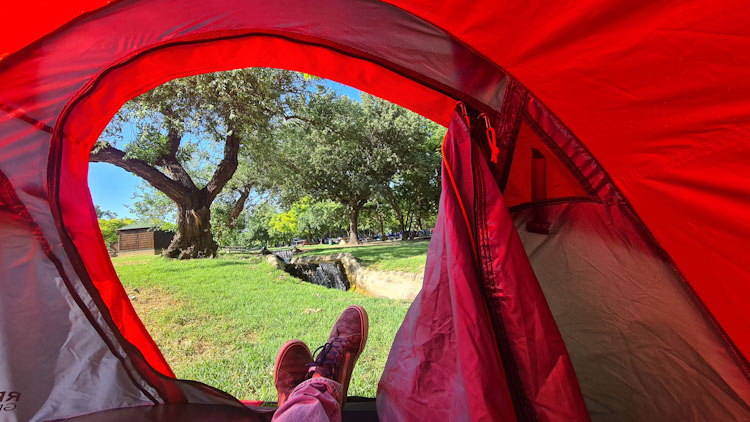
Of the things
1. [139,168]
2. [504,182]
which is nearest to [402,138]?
[139,168]

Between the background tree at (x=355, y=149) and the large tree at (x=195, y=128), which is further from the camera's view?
the background tree at (x=355, y=149)

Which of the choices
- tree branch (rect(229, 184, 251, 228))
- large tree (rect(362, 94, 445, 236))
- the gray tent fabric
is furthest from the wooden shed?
the gray tent fabric

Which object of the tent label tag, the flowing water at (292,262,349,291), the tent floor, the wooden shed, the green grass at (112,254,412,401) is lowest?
the flowing water at (292,262,349,291)

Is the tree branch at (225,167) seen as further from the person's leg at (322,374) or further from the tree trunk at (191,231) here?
the person's leg at (322,374)

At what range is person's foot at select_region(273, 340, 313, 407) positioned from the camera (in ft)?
4.03

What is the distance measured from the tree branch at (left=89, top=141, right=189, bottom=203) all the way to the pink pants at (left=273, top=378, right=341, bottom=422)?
691 centimetres

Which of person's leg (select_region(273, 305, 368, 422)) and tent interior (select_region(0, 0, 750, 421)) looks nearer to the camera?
tent interior (select_region(0, 0, 750, 421))

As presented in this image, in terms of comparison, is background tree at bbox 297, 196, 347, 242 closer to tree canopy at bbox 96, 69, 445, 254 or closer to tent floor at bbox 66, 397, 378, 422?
tree canopy at bbox 96, 69, 445, 254

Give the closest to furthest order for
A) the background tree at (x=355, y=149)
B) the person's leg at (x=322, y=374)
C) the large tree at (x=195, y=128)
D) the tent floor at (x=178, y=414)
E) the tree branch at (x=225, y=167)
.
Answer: the person's leg at (x=322, y=374)
the tent floor at (x=178, y=414)
the large tree at (x=195, y=128)
the tree branch at (x=225, y=167)
the background tree at (x=355, y=149)

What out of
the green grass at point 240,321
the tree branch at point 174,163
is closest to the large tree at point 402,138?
the tree branch at point 174,163

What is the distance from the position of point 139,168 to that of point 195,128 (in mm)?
1305

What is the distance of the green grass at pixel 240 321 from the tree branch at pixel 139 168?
2130 millimetres

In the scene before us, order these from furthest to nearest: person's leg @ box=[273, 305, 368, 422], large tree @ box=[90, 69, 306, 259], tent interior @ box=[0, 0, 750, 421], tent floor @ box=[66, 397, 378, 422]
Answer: large tree @ box=[90, 69, 306, 259] → tent floor @ box=[66, 397, 378, 422] → person's leg @ box=[273, 305, 368, 422] → tent interior @ box=[0, 0, 750, 421]

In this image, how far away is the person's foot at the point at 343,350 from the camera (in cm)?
124
